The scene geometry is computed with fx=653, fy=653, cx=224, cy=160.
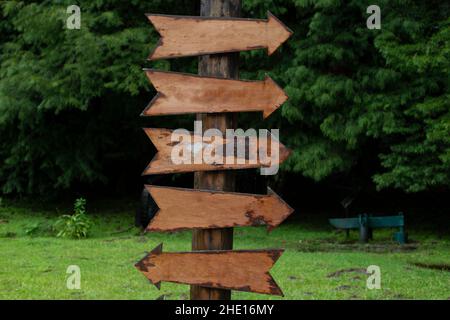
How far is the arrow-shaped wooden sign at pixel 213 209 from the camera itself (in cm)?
434

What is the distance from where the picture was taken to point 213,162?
4.32m

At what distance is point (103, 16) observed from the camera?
14.8 meters

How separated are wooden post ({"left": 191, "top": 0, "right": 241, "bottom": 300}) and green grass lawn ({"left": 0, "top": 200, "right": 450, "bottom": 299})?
11.2ft

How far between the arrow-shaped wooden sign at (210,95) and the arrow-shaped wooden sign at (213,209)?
55 cm

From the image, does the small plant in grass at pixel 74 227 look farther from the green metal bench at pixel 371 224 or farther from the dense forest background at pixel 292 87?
the green metal bench at pixel 371 224

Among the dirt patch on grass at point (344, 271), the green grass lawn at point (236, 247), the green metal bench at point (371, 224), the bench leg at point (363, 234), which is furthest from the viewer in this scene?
the bench leg at point (363, 234)

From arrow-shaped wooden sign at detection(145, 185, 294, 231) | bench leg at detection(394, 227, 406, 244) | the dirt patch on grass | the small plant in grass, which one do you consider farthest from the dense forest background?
arrow-shaped wooden sign at detection(145, 185, 294, 231)

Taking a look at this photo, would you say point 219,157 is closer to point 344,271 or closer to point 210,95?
point 210,95

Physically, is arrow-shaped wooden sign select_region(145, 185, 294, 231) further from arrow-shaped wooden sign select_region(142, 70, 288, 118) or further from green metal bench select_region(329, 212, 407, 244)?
green metal bench select_region(329, 212, 407, 244)

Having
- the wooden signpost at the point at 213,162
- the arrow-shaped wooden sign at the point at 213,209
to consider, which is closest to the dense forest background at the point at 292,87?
the wooden signpost at the point at 213,162

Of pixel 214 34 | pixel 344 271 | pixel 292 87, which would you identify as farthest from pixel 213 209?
pixel 292 87

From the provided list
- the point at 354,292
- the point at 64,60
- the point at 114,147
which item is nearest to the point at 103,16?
the point at 64,60

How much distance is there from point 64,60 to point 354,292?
963cm

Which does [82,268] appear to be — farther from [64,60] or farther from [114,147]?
[114,147]
